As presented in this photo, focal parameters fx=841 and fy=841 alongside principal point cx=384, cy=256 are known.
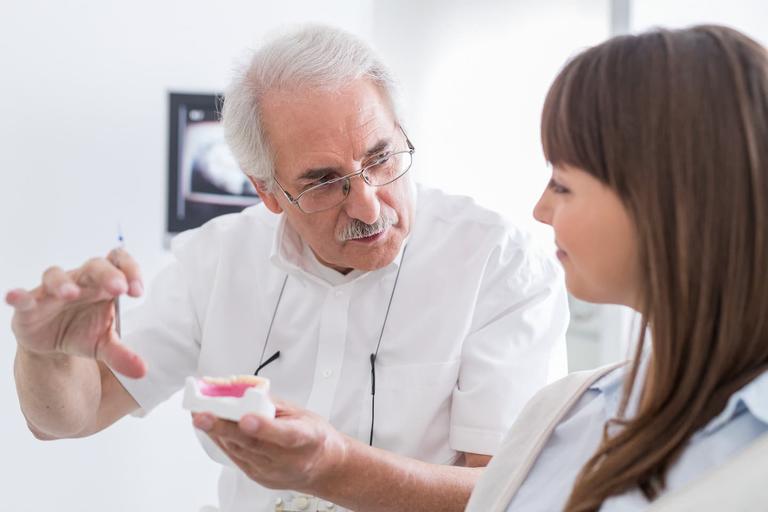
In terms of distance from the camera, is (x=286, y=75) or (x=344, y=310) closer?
(x=286, y=75)

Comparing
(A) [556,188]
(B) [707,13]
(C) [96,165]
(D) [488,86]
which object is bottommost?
(C) [96,165]

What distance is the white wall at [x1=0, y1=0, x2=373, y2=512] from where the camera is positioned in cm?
251

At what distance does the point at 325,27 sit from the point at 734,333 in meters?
1.08

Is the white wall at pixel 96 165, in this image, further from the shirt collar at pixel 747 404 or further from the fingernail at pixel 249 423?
the shirt collar at pixel 747 404

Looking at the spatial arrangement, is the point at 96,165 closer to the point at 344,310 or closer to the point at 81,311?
the point at 344,310

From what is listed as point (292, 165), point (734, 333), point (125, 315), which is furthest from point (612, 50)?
point (125, 315)

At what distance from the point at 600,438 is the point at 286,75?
928 millimetres

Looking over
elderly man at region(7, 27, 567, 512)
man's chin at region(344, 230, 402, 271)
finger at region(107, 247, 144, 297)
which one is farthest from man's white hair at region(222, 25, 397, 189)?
finger at region(107, 247, 144, 297)

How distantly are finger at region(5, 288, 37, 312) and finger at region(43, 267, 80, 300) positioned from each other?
0.03m

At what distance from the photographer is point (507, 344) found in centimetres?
166

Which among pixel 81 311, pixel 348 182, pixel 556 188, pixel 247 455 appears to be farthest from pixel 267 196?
pixel 556 188

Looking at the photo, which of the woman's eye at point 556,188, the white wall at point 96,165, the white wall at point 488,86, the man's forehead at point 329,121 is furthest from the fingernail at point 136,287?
the white wall at point 488,86

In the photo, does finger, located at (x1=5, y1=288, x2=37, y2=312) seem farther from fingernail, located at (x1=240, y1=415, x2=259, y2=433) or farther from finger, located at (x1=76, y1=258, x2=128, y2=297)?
fingernail, located at (x1=240, y1=415, x2=259, y2=433)

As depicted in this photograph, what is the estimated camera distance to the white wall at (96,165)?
8.25ft
